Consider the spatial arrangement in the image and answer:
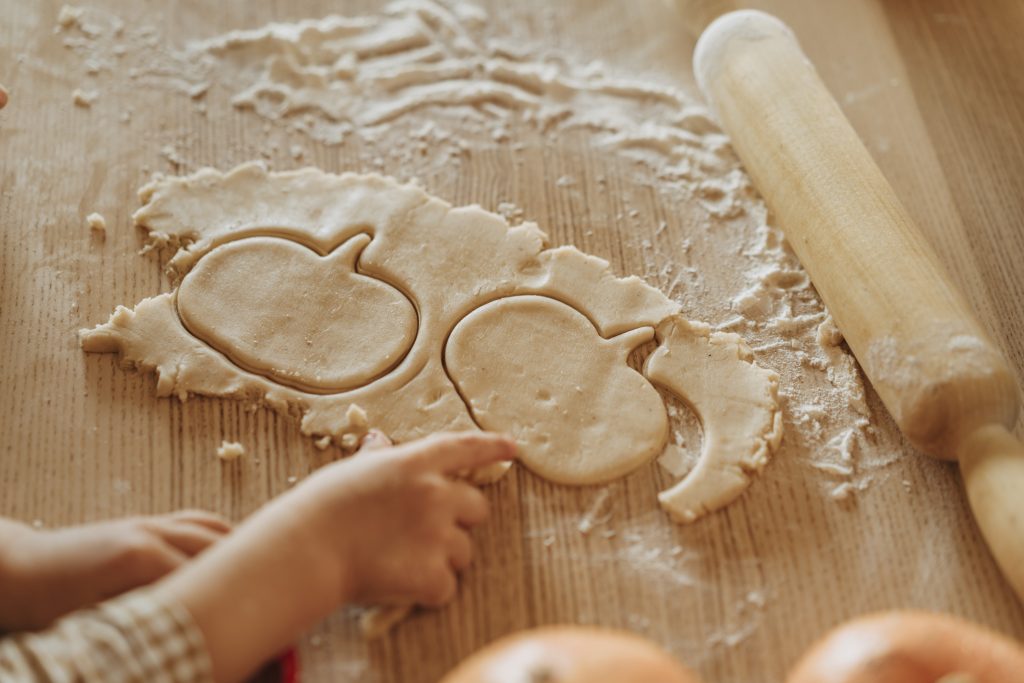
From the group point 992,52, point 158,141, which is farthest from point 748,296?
point 158,141

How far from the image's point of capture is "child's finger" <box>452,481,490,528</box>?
93 cm

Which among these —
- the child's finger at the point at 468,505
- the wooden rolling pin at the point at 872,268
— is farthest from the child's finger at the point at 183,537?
the wooden rolling pin at the point at 872,268

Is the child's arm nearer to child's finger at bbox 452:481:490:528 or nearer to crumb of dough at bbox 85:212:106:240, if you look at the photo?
child's finger at bbox 452:481:490:528

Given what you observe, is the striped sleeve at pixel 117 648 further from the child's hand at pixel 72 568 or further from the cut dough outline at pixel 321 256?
the cut dough outline at pixel 321 256

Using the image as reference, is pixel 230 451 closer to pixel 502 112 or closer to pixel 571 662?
pixel 571 662

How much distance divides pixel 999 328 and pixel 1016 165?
302 millimetres

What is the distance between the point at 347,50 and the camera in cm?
144

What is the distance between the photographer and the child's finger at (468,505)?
0.93m

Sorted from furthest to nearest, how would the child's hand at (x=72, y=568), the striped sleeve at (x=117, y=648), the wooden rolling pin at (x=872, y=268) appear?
the wooden rolling pin at (x=872, y=268) → the child's hand at (x=72, y=568) → the striped sleeve at (x=117, y=648)

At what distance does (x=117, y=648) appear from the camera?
0.74 metres

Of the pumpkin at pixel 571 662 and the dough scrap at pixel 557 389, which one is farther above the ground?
the dough scrap at pixel 557 389

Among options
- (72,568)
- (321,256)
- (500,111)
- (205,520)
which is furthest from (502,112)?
(72,568)

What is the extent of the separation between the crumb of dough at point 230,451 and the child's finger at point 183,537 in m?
0.12

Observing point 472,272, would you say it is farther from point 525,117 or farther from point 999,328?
point 999,328
